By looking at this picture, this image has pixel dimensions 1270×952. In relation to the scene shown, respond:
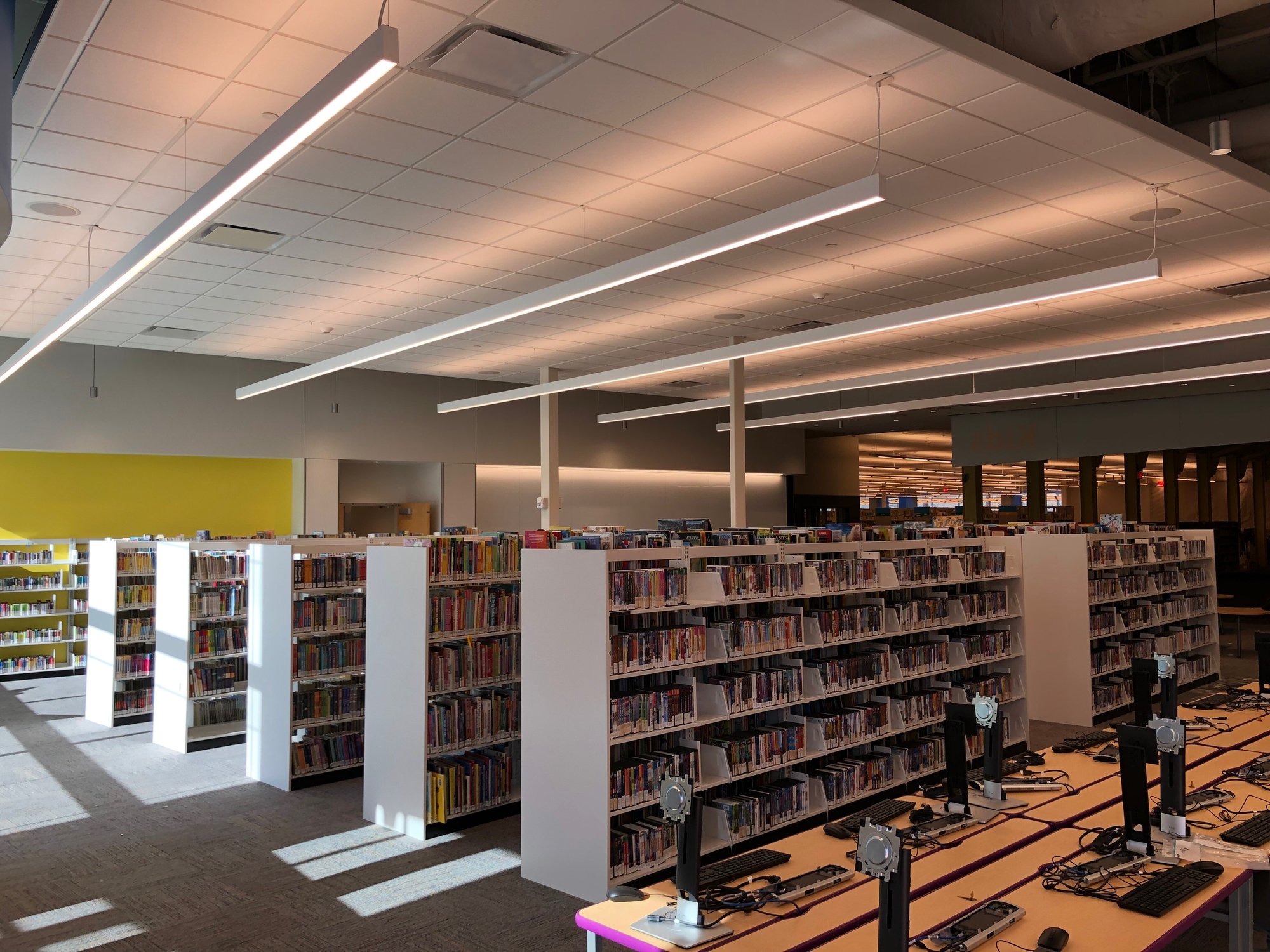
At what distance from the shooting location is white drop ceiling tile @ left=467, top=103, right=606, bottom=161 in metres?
5.38

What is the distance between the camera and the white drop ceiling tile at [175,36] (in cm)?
425

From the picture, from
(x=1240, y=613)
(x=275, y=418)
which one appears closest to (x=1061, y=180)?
(x=1240, y=613)

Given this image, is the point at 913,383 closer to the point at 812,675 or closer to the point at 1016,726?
the point at 1016,726

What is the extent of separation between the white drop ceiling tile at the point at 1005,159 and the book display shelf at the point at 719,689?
8.61ft

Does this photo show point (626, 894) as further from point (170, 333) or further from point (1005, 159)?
point (170, 333)

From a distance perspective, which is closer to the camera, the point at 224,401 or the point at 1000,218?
the point at 1000,218

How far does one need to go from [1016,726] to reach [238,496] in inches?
434

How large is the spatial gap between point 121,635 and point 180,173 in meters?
5.12

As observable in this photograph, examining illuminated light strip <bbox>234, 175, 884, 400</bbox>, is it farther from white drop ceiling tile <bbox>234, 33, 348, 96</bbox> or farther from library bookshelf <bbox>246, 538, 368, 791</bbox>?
library bookshelf <bbox>246, 538, 368, 791</bbox>

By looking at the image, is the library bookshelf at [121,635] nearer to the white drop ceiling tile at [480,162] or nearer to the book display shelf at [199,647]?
the book display shelf at [199,647]

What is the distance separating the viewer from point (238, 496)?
1384 cm

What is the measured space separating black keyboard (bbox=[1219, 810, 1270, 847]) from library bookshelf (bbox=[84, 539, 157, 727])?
28.9 feet

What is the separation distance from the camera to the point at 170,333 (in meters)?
11.1

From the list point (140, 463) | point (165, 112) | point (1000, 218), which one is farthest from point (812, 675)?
point (140, 463)
